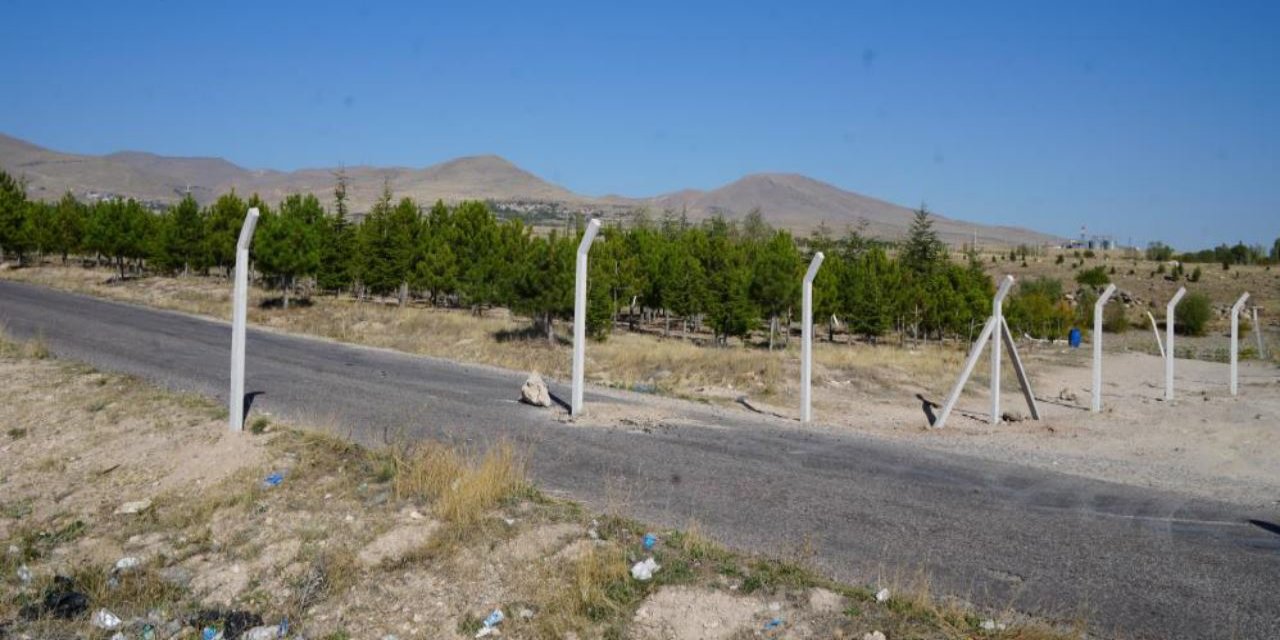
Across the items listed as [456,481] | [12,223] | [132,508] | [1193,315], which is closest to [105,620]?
[132,508]

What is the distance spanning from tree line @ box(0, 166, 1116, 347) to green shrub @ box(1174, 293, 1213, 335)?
9.38 meters

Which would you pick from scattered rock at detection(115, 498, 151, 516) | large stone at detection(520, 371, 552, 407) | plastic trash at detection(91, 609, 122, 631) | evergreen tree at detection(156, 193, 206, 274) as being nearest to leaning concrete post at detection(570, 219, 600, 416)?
large stone at detection(520, 371, 552, 407)

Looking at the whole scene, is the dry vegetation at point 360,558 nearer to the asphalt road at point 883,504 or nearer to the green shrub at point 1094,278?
the asphalt road at point 883,504

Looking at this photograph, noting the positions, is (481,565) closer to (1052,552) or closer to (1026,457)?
(1052,552)

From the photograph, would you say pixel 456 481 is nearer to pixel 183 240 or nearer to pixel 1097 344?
pixel 1097 344

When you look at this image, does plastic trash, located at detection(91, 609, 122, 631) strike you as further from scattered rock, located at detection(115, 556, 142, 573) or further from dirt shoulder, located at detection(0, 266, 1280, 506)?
dirt shoulder, located at detection(0, 266, 1280, 506)

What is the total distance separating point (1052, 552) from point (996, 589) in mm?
1326

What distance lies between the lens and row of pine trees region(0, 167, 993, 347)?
3781cm

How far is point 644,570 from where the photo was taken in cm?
666

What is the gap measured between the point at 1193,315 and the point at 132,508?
6384 cm

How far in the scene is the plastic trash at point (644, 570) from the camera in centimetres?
661

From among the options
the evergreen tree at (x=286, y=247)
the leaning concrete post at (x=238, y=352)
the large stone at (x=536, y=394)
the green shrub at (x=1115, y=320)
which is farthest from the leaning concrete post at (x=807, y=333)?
the green shrub at (x=1115, y=320)

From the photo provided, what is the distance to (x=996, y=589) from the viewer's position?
Answer: 6.57 meters

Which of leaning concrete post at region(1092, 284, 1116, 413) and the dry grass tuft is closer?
the dry grass tuft
